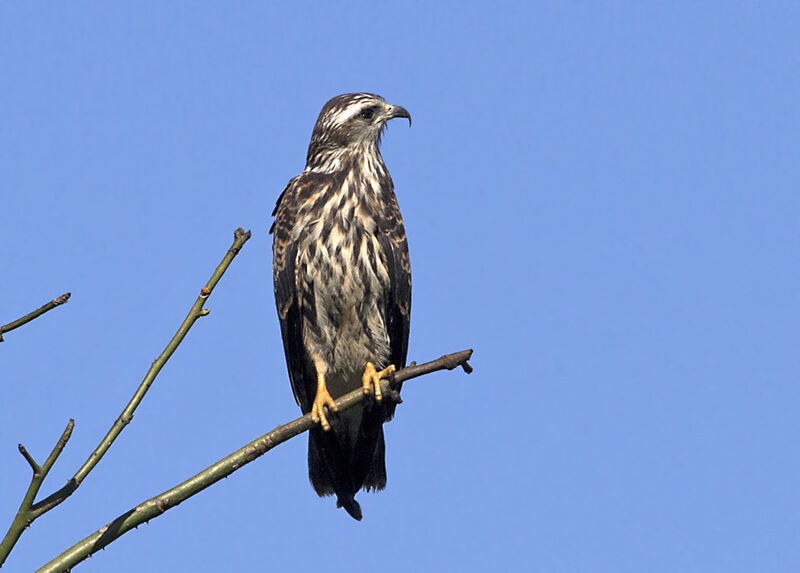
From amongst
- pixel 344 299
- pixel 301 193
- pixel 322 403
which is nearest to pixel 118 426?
pixel 322 403

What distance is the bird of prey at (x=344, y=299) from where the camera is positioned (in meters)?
7.51

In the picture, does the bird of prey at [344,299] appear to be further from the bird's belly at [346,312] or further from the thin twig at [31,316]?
the thin twig at [31,316]

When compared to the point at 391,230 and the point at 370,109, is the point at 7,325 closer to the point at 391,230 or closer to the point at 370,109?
the point at 391,230

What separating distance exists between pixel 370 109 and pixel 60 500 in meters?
5.38

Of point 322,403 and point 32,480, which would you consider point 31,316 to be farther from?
point 322,403

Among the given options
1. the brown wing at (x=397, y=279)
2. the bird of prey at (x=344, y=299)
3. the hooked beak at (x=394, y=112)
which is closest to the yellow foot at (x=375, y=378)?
the bird of prey at (x=344, y=299)

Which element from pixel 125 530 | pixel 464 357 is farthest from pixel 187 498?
pixel 464 357

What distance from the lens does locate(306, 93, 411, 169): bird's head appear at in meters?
8.06

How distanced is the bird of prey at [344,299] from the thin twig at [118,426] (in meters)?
3.59

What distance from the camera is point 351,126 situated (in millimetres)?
8047

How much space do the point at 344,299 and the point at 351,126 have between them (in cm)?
143

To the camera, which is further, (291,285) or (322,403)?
(291,285)

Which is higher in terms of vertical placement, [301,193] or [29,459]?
[301,193]

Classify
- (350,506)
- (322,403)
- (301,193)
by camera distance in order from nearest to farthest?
(322,403), (350,506), (301,193)
